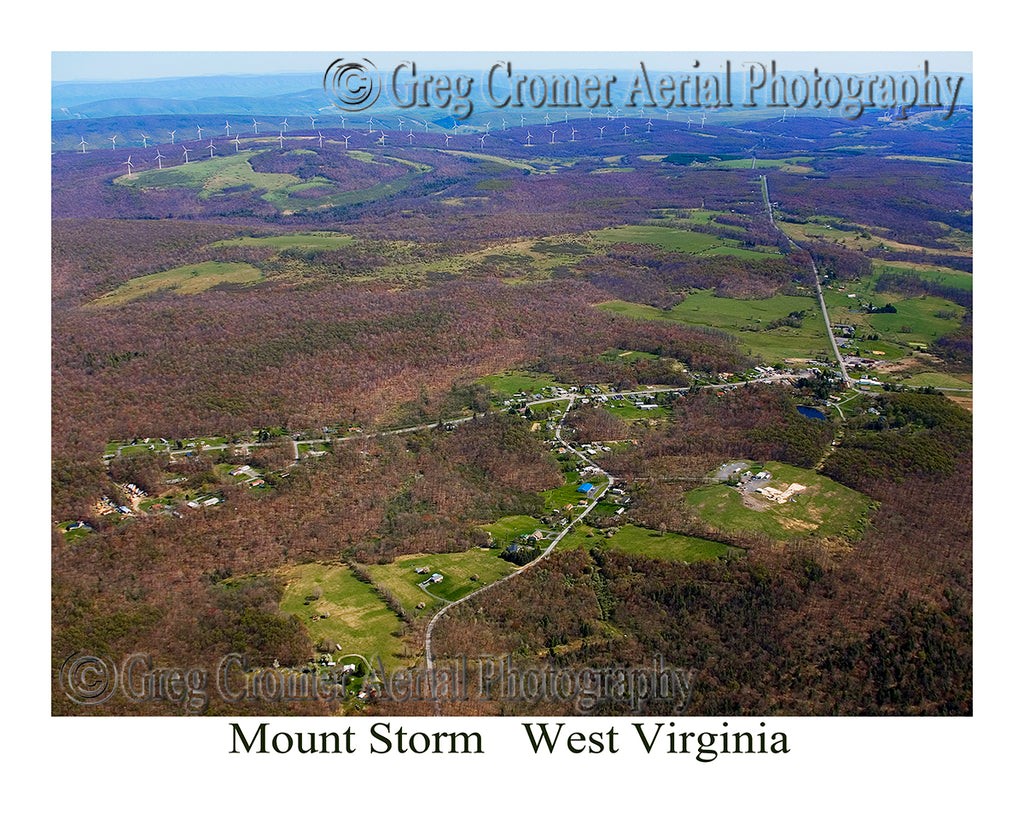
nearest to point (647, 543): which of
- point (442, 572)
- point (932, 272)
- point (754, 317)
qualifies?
point (442, 572)

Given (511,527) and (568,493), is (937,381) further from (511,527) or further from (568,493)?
(511,527)

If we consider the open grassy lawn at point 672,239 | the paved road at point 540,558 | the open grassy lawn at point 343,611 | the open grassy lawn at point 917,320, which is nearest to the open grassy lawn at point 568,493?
the paved road at point 540,558

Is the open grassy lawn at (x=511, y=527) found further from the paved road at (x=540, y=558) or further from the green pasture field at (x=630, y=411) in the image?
the green pasture field at (x=630, y=411)

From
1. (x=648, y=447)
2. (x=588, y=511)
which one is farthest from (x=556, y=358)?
(x=588, y=511)

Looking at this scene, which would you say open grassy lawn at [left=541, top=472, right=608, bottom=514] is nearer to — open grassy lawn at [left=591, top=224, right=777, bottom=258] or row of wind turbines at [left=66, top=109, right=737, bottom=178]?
open grassy lawn at [left=591, top=224, right=777, bottom=258]

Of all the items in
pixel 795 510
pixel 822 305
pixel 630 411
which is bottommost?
pixel 795 510

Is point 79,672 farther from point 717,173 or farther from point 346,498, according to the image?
point 717,173
